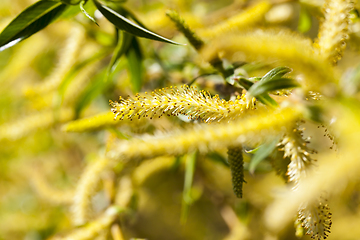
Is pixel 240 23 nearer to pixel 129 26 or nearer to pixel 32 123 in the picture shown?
pixel 129 26

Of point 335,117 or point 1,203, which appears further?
point 1,203

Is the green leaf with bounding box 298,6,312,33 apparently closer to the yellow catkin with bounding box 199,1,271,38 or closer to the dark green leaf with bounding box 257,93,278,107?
the yellow catkin with bounding box 199,1,271,38

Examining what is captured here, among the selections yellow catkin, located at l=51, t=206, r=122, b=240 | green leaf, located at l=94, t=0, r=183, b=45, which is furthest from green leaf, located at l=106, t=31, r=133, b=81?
yellow catkin, located at l=51, t=206, r=122, b=240

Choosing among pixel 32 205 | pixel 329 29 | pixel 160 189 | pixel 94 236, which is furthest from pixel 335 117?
pixel 32 205

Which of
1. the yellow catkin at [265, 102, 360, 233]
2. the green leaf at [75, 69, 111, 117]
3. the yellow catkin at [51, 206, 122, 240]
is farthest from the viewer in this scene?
the green leaf at [75, 69, 111, 117]

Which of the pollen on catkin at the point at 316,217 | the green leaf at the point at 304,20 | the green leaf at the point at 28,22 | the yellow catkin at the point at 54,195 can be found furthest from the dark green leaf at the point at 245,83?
the yellow catkin at the point at 54,195

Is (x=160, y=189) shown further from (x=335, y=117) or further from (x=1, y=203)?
(x=335, y=117)

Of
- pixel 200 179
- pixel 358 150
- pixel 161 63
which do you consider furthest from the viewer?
pixel 200 179
